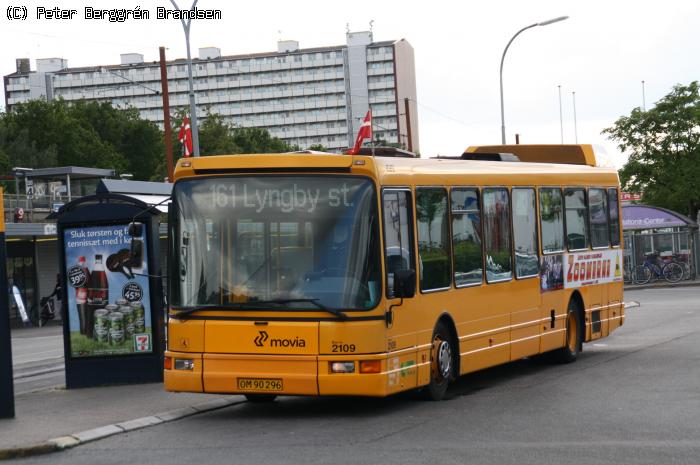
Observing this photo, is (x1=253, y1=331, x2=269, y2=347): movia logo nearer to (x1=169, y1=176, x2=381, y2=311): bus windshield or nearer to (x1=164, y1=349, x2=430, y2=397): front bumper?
(x1=164, y1=349, x2=430, y2=397): front bumper

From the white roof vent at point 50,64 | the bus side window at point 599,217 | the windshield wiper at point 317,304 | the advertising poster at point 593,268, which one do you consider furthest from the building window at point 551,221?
the white roof vent at point 50,64

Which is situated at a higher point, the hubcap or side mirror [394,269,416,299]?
side mirror [394,269,416,299]

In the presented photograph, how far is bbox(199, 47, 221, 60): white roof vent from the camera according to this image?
18338cm

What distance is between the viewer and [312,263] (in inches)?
500

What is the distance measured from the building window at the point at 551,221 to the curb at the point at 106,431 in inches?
214

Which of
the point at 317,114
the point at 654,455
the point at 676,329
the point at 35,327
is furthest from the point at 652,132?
the point at 317,114

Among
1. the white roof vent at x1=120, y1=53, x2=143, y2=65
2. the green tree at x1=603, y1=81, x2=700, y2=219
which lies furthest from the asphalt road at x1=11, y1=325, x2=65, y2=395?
the white roof vent at x1=120, y1=53, x2=143, y2=65

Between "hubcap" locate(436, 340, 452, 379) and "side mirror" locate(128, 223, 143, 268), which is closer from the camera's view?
"side mirror" locate(128, 223, 143, 268)

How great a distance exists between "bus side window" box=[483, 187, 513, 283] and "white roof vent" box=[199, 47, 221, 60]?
170 m

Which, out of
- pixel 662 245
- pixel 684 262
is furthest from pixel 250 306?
pixel 684 262

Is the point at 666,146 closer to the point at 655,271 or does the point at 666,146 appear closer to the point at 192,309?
the point at 655,271

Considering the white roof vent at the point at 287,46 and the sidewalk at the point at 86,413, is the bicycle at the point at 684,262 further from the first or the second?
the white roof vent at the point at 287,46

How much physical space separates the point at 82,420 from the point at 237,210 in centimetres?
261

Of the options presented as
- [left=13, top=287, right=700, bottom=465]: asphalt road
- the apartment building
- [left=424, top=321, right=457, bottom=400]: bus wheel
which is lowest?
[left=13, top=287, right=700, bottom=465]: asphalt road
